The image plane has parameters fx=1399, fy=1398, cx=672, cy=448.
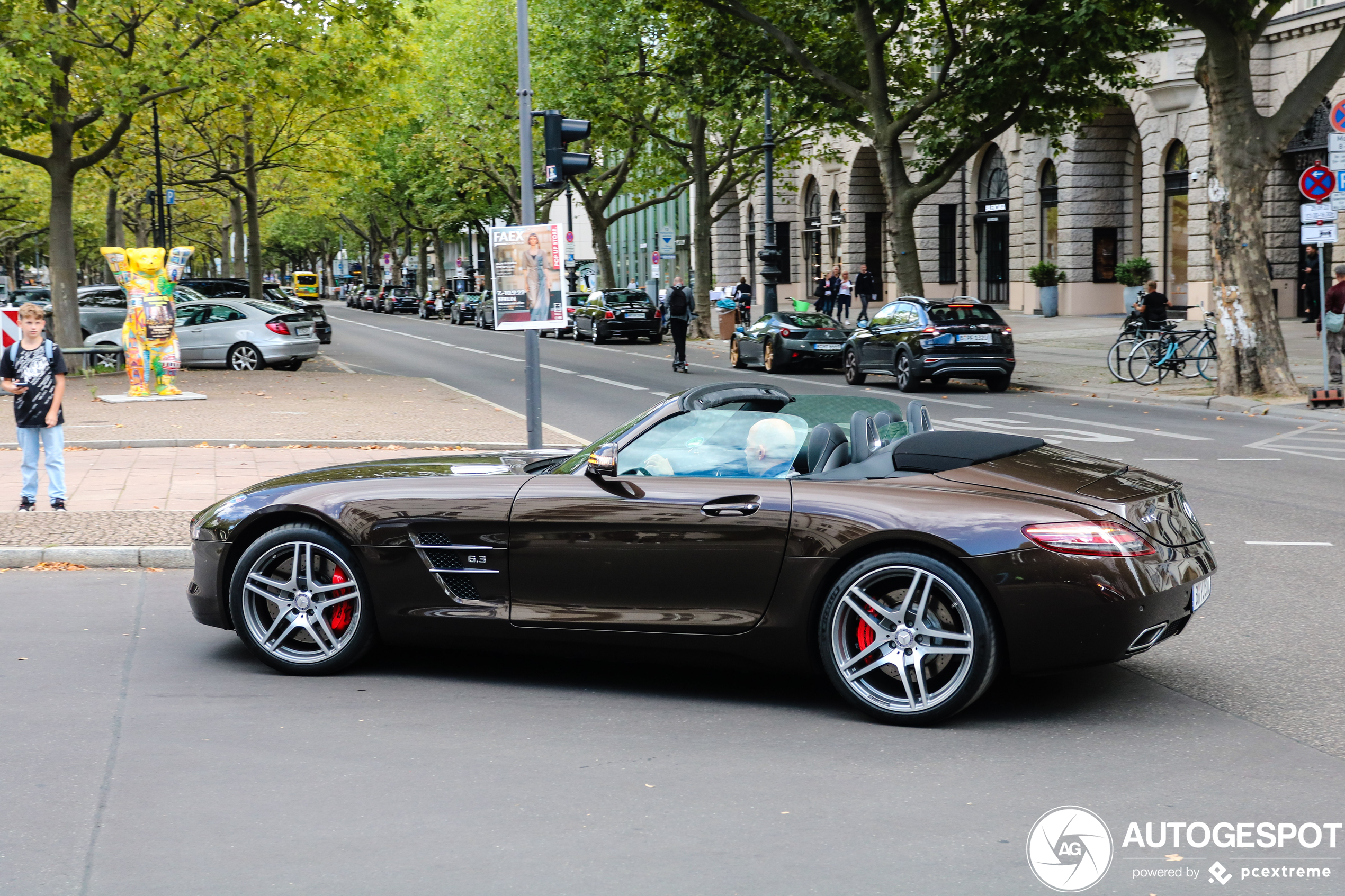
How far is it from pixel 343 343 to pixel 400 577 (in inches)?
1467

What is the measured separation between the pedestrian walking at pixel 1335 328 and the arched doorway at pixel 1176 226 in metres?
16.6

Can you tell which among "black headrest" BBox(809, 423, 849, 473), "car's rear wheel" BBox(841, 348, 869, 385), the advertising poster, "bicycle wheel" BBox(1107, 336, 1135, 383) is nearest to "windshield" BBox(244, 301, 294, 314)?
"car's rear wheel" BBox(841, 348, 869, 385)

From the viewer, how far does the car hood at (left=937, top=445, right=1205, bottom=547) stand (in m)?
5.02

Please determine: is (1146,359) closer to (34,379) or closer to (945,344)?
(945,344)

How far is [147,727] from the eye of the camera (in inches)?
202

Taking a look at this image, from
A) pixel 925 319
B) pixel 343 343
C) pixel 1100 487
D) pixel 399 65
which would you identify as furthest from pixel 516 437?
pixel 343 343

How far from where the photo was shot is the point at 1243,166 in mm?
18094

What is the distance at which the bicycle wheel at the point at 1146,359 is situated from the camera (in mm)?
21641

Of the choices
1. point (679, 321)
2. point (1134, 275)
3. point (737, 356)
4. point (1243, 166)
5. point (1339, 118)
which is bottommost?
point (737, 356)

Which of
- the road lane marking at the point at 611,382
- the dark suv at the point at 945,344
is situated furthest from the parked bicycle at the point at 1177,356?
the road lane marking at the point at 611,382

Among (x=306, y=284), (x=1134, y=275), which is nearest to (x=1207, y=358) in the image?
(x=1134, y=275)

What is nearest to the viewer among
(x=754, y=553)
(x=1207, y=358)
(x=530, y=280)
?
(x=754, y=553)

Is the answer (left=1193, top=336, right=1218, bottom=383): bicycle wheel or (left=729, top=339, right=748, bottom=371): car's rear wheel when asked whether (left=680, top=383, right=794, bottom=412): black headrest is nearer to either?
(left=1193, top=336, right=1218, bottom=383): bicycle wheel

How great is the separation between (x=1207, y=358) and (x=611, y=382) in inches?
386
